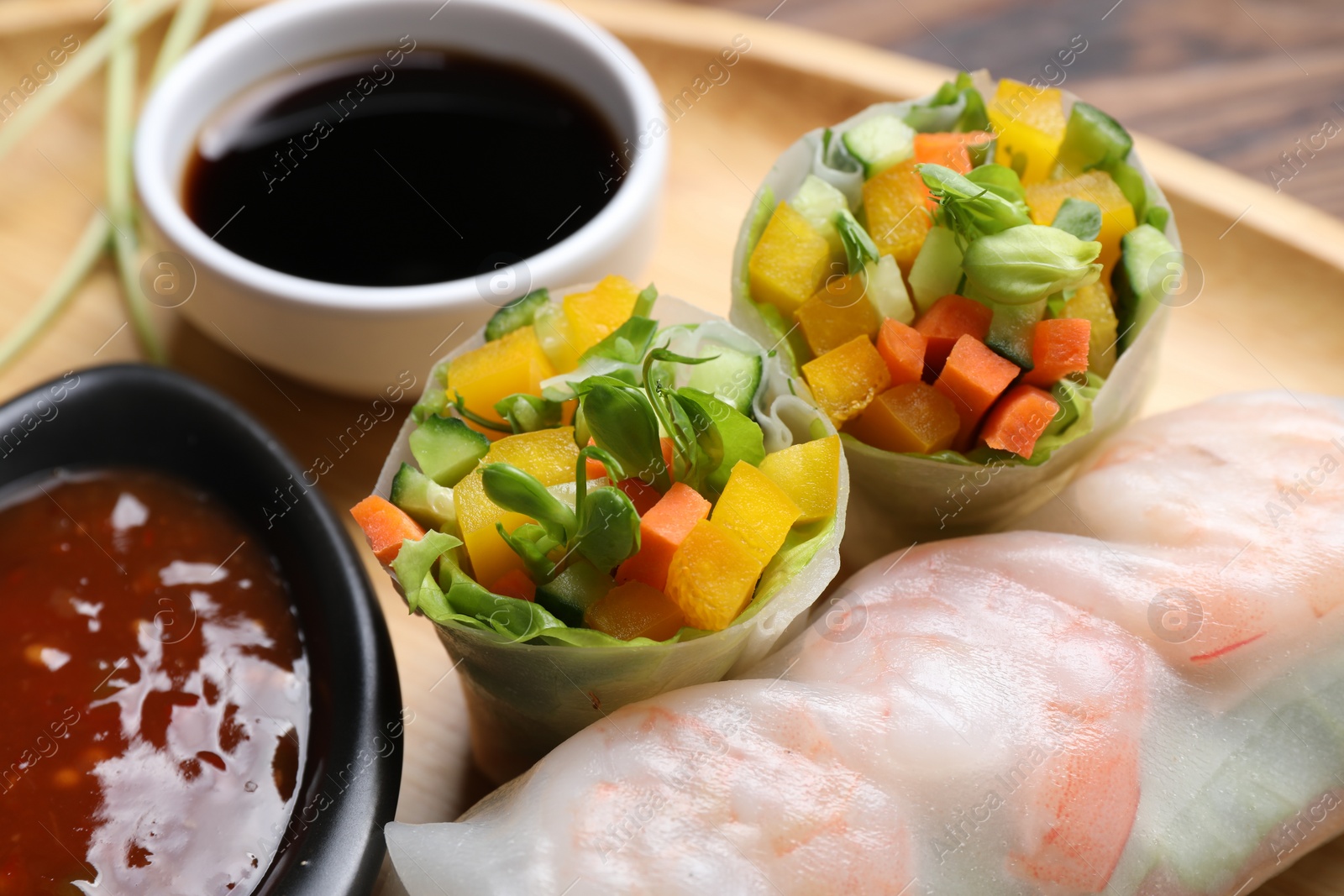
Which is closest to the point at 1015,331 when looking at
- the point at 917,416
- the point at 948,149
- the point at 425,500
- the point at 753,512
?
the point at 917,416

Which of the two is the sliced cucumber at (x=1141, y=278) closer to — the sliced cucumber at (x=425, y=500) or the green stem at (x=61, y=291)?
the sliced cucumber at (x=425, y=500)

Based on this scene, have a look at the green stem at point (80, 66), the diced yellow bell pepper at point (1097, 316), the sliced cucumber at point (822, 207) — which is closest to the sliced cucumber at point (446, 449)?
the sliced cucumber at point (822, 207)

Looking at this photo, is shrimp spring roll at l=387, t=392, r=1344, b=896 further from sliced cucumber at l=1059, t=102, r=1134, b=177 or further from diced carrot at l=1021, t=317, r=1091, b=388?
sliced cucumber at l=1059, t=102, r=1134, b=177

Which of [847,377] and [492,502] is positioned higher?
[492,502]

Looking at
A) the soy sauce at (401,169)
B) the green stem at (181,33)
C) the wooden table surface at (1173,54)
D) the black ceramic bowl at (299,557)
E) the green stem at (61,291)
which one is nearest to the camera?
the black ceramic bowl at (299,557)

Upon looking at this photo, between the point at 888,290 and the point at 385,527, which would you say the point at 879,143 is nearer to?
the point at 888,290

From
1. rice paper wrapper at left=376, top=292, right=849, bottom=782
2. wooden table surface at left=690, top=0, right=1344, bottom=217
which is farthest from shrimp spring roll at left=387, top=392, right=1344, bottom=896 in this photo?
wooden table surface at left=690, top=0, right=1344, bottom=217
